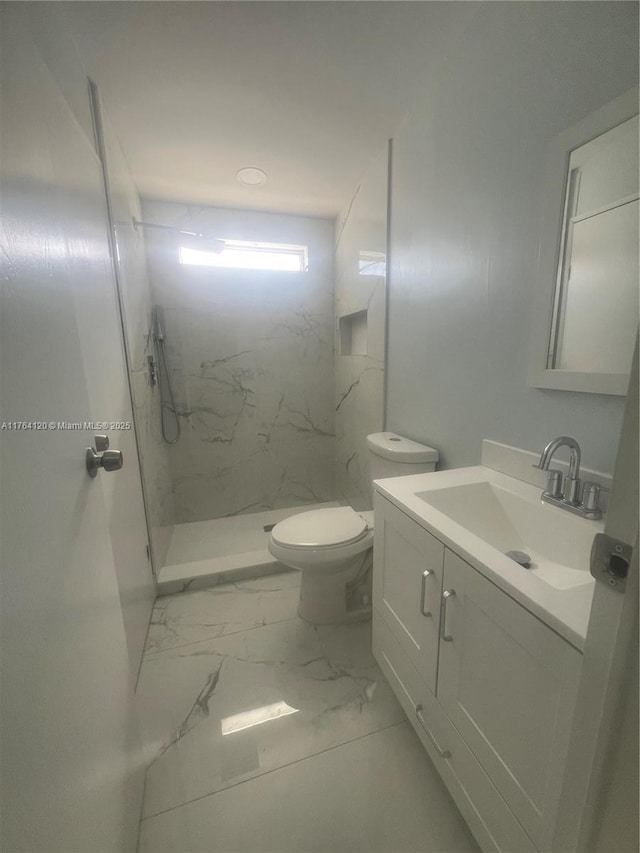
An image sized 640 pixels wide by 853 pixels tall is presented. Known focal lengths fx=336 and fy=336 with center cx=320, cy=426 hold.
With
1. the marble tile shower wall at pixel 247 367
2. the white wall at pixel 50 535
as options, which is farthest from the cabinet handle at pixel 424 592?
the marble tile shower wall at pixel 247 367

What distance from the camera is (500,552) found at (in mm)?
764

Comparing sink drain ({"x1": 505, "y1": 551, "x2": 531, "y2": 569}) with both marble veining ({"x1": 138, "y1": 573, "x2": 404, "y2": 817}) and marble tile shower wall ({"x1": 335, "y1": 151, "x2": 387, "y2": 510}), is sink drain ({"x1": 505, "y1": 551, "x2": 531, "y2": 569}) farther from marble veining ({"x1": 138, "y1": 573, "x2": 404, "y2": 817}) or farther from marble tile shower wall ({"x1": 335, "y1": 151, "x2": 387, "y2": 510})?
marble tile shower wall ({"x1": 335, "y1": 151, "x2": 387, "y2": 510})

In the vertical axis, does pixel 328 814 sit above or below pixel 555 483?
below

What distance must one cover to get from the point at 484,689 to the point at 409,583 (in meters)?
0.32

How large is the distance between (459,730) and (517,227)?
1.42 meters

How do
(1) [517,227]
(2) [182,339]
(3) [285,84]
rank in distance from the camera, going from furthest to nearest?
(2) [182,339]
(3) [285,84]
(1) [517,227]

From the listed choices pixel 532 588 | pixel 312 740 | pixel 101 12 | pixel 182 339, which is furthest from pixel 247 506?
pixel 101 12

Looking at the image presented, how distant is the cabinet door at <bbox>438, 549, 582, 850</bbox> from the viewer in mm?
576

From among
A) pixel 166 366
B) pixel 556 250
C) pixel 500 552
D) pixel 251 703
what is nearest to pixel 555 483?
pixel 500 552

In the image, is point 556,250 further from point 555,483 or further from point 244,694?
point 244,694

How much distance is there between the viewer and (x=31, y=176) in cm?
61

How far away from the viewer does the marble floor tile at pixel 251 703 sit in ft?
3.51

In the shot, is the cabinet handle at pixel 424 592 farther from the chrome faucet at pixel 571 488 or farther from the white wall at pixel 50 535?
the white wall at pixel 50 535

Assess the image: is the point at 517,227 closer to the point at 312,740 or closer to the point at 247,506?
the point at 312,740
